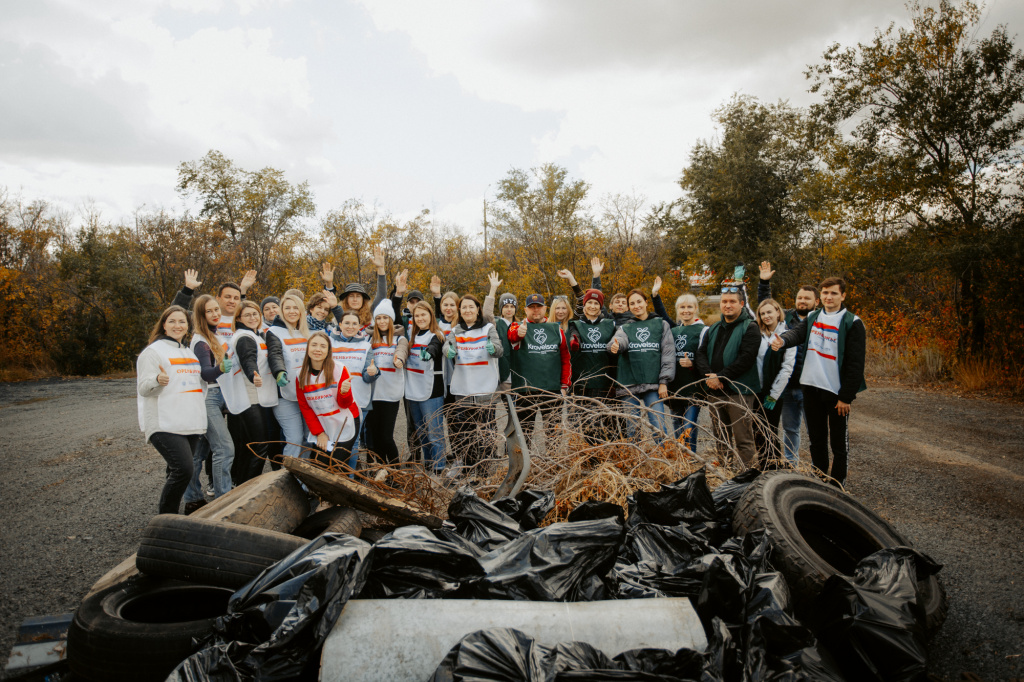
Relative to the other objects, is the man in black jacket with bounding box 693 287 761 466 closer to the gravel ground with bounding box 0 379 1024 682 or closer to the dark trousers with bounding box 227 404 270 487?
the gravel ground with bounding box 0 379 1024 682

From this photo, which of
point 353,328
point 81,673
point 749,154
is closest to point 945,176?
point 749,154

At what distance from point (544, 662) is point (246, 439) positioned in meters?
3.83

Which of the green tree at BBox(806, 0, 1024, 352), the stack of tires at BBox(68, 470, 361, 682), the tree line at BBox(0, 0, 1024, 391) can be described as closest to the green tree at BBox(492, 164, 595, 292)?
the tree line at BBox(0, 0, 1024, 391)

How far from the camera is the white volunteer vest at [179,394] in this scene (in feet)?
12.5

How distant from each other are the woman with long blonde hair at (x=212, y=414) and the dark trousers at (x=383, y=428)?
1.27 m

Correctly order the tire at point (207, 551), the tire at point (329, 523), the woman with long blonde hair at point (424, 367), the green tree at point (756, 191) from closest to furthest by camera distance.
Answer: the tire at point (207, 551), the tire at point (329, 523), the woman with long blonde hair at point (424, 367), the green tree at point (756, 191)

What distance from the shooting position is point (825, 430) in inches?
180

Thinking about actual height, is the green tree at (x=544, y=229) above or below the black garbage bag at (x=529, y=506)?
above

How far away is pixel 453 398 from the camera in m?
5.64

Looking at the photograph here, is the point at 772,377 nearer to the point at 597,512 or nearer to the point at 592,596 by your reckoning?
the point at 597,512

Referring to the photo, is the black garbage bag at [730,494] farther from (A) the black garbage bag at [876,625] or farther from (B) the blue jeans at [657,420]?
(A) the black garbage bag at [876,625]

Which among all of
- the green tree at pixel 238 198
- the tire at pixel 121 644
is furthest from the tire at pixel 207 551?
the green tree at pixel 238 198

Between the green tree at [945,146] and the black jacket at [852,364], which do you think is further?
the green tree at [945,146]

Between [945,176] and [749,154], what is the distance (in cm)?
682
